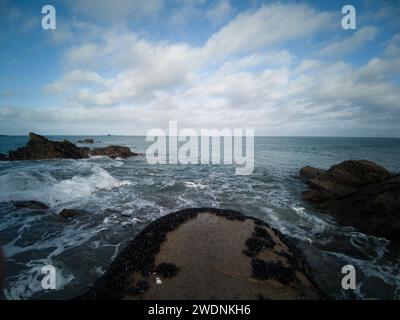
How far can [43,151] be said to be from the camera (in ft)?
114

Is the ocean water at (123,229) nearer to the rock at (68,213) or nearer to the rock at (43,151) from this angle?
the rock at (68,213)

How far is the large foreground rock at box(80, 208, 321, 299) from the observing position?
16.1ft

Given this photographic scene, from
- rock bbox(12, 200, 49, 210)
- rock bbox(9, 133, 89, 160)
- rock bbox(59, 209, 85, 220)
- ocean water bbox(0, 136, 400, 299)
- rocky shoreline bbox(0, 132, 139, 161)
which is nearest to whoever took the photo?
ocean water bbox(0, 136, 400, 299)

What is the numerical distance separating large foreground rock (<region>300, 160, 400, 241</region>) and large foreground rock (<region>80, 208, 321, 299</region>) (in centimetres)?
610

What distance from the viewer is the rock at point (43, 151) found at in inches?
1321

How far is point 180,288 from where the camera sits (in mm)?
4941

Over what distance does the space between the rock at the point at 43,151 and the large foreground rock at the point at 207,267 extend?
36529 mm

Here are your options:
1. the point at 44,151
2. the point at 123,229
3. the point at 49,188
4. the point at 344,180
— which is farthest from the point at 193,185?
the point at 44,151

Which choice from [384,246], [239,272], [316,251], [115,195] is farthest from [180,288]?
[115,195]

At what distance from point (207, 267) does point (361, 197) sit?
1129 centimetres

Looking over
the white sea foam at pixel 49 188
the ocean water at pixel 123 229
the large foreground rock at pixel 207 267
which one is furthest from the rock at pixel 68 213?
the large foreground rock at pixel 207 267

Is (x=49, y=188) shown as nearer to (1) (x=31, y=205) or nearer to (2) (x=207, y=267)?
(1) (x=31, y=205)

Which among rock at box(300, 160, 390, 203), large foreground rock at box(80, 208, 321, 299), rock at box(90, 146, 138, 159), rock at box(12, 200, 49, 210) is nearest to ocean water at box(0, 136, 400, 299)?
rock at box(12, 200, 49, 210)

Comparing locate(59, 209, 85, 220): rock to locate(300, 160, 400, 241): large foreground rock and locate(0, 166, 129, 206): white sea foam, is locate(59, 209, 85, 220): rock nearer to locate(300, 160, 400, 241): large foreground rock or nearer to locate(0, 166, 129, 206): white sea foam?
locate(0, 166, 129, 206): white sea foam
